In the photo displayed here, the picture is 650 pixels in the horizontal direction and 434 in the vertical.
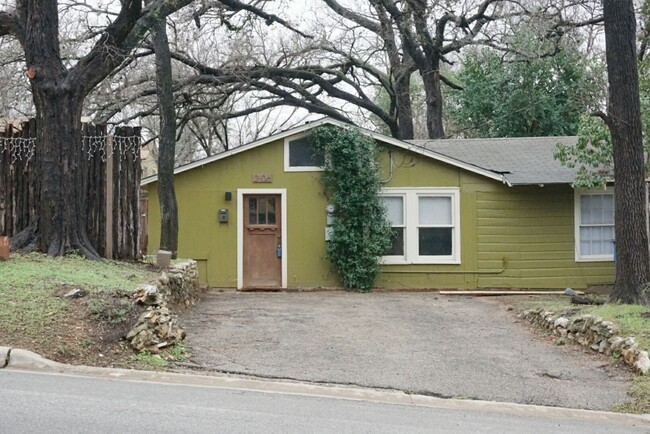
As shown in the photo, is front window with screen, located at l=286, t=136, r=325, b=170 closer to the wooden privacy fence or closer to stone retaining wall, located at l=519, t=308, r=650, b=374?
the wooden privacy fence

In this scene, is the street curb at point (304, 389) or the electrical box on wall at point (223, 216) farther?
the electrical box on wall at point (223, 216)

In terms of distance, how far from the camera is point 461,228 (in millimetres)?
17562

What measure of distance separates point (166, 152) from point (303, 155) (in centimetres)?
328

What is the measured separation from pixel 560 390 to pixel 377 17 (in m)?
18.4

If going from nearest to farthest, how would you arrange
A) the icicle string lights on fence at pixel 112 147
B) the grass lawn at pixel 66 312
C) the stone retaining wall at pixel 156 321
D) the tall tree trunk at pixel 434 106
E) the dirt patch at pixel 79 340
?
the dirt patch at pixel 79 340 → the grass lawn at pixel 66 312 → the stone retaining wall at pixel 156 321 → the icicle string lights on fence at pixel 112 147 → the tall tree trunk at pixel 434 106


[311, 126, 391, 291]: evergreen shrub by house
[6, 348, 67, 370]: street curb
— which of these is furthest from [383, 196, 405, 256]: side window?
[6, 348, 67, 370]: street curb

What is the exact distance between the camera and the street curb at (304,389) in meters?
6.98

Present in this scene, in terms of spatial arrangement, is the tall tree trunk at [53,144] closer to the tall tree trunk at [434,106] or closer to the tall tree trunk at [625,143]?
the tall tree trunk at [625,143]

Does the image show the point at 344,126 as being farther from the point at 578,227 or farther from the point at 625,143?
the point at 625,143

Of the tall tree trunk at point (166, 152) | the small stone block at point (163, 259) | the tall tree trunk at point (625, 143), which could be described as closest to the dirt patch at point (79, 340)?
the small stone block at point (163, 259)

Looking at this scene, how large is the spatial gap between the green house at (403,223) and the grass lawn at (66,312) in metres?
6.91

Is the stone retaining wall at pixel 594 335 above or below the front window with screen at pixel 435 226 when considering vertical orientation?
below

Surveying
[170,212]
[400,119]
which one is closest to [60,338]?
[170,212]

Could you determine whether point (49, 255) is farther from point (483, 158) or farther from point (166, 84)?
point (483, 158)
